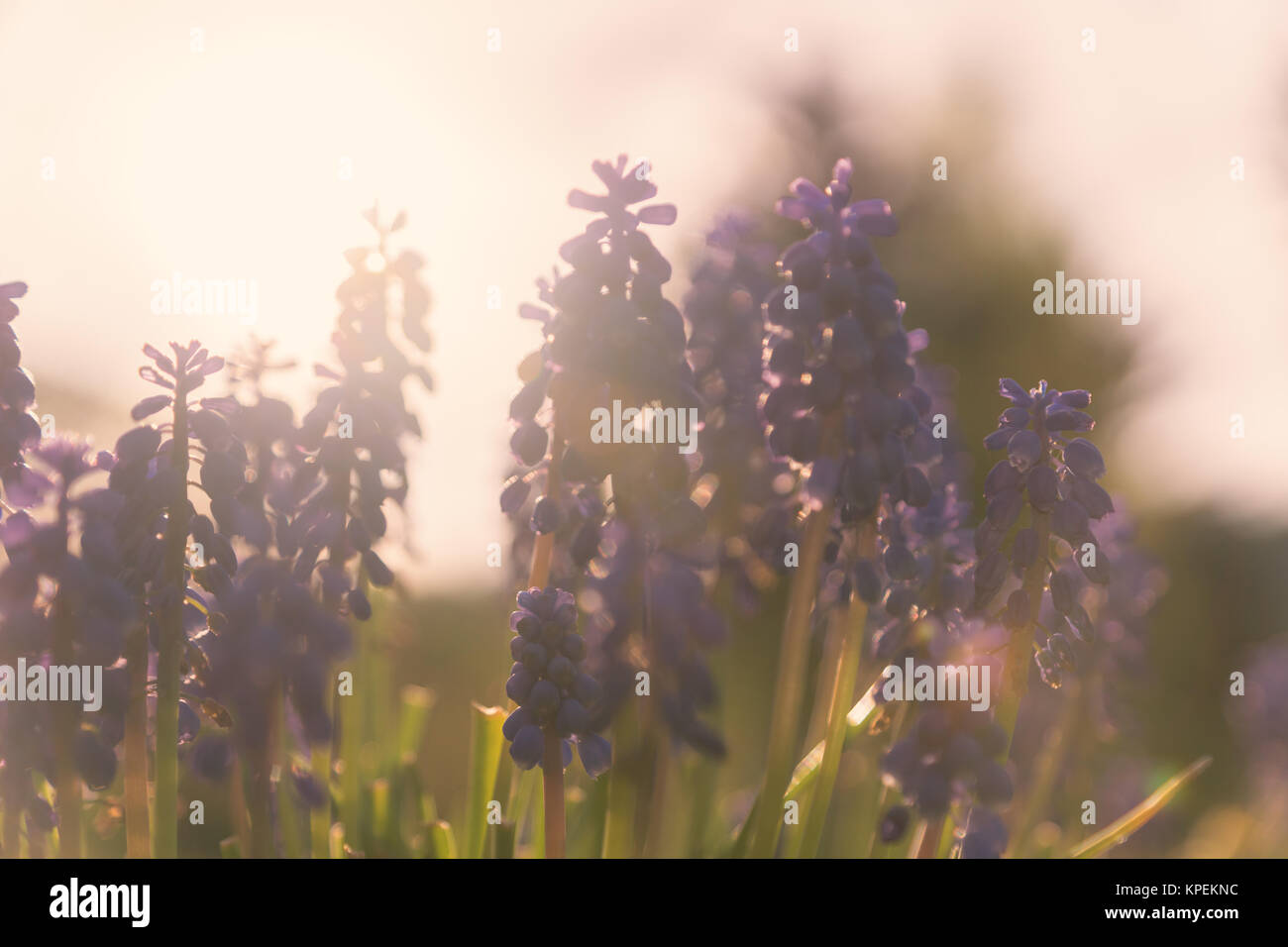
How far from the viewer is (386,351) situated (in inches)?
160

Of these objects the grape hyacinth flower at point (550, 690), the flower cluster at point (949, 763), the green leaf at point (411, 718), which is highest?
the grape hyacinth flower at point (550, 690)

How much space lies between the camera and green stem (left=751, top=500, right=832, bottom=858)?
3541 millimetres

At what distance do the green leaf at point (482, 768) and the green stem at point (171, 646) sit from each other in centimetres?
116

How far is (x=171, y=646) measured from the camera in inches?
131

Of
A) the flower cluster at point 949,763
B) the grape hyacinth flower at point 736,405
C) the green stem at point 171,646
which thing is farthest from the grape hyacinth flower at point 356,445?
the flower cluster at point 949,763

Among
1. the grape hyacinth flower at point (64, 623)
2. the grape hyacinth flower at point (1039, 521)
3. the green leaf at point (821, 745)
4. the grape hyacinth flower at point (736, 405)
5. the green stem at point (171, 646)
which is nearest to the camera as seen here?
the grape hyacinth flower at point (64, 623)

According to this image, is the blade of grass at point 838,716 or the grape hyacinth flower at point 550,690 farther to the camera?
the blade of grass at point 838,716

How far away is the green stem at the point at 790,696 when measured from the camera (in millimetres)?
3541

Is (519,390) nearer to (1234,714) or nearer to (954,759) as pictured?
(954,759)

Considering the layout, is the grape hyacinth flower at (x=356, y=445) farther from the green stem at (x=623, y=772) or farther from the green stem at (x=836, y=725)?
the green stem at (x=836, y=725)

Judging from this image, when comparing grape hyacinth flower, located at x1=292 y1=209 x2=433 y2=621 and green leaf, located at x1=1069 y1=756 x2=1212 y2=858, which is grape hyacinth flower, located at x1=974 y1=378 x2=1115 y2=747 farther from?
grape hyacinth flower, located at x1=292 y1=209 x2=433 y2=621

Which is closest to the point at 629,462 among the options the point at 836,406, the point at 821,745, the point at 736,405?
the point at 836,406
